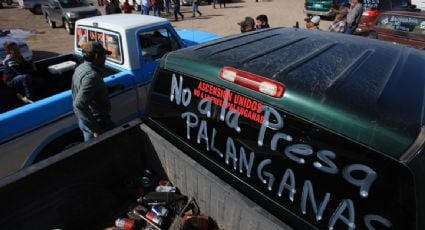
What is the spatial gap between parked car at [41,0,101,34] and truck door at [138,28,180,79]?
996 centimetres

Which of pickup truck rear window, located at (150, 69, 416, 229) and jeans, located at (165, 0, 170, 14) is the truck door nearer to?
pickup truck rear window, located at (150, 69, 416, 229)

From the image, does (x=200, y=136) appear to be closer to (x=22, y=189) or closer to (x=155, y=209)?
(x=155, y=209)

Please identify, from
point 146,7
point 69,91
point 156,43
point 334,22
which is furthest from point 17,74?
point 146,7

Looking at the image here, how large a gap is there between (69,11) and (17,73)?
10413 millimetres

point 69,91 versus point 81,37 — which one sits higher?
point 81,37

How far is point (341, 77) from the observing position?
5.95ft

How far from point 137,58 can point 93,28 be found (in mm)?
1120

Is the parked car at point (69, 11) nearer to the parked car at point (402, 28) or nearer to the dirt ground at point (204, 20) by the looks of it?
the dirt ground at point (204, 20)

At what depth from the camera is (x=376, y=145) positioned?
140 centimetres

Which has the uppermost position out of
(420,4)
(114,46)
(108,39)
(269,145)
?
(420,4)

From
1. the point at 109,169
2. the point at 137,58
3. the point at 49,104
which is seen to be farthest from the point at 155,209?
the point at 137,58

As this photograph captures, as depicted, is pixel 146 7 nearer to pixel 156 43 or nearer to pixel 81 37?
pixel 81 37

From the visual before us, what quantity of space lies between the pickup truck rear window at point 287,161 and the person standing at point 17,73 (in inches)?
133

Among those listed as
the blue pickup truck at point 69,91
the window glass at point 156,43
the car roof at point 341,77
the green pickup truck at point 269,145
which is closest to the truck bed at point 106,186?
the green pickup truck at point 269,145
